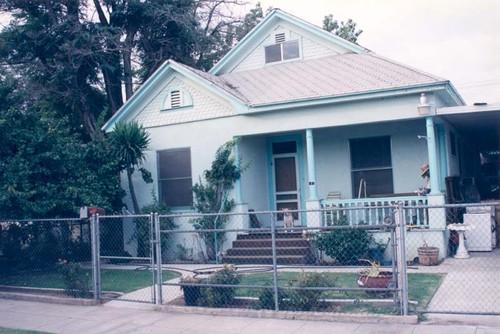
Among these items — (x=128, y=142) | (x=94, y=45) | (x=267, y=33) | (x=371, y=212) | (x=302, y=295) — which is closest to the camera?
(x=302, y=295)

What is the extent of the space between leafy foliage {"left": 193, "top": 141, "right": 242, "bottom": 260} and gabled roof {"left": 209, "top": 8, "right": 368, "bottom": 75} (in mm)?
4088

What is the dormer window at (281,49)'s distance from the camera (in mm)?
17047

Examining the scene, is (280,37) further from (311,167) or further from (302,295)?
(302,295)

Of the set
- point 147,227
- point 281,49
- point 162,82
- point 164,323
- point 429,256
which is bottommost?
point 164,323

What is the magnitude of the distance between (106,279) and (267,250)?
4022mm

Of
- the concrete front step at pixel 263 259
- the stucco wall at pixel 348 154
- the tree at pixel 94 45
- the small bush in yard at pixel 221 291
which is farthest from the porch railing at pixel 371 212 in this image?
the tree at pixel 94 45

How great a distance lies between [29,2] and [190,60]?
6.66m

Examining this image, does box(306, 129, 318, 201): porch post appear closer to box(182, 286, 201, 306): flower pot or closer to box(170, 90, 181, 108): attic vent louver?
box(170, 90, 181, 108): attic vent louver

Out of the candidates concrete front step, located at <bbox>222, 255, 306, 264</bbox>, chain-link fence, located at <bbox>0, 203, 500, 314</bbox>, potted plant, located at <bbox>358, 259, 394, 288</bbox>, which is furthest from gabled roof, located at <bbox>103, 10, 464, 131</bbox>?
potted plant, located at <bbox>358, 259, 394, 288</bbox>

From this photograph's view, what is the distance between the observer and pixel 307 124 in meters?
13.9

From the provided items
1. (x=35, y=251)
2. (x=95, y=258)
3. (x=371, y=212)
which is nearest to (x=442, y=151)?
(x=371, y=212)

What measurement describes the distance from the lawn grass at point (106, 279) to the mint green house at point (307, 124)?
309 cm

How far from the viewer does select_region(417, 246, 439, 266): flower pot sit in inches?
468

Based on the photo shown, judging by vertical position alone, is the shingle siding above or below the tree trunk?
above
